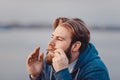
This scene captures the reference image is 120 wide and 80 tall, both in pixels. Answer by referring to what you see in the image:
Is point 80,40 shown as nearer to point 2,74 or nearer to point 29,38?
point 2,74

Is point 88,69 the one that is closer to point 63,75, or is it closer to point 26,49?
point 63,75

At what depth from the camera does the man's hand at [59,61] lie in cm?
196

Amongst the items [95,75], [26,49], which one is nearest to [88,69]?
[95,75]

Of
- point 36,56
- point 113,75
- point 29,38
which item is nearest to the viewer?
point 36,56

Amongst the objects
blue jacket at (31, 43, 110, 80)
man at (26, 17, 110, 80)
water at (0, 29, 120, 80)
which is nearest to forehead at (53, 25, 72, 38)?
man at (26, 17, 110, 80)

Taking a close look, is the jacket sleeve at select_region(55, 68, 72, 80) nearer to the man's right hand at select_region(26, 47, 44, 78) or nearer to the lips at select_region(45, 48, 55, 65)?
the lips at select_region(45, 48, 55, 65)

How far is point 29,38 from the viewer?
508cm

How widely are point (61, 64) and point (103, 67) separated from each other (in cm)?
20

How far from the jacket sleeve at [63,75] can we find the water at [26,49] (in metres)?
2.38

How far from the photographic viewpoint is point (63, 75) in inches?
76.2

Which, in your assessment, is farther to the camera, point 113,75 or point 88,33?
point 113,75

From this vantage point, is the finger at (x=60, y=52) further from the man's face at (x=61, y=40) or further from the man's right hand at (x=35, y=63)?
the man's right hand at (x=35, y=63)

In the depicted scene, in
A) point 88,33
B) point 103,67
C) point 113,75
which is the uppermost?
point 88,33

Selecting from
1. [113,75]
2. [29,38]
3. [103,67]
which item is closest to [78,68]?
[103,67]
